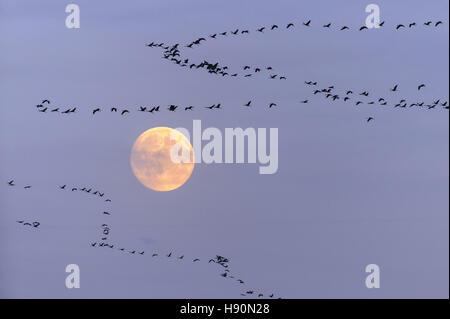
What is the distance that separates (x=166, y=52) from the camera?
2852 inches

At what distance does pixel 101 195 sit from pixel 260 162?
1518 cm

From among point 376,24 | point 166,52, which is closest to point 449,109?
point 376,24

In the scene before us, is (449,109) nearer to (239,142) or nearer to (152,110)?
(239,142)

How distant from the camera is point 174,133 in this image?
65.4 m

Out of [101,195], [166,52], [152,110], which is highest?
[166,52]

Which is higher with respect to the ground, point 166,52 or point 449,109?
point 166,52
